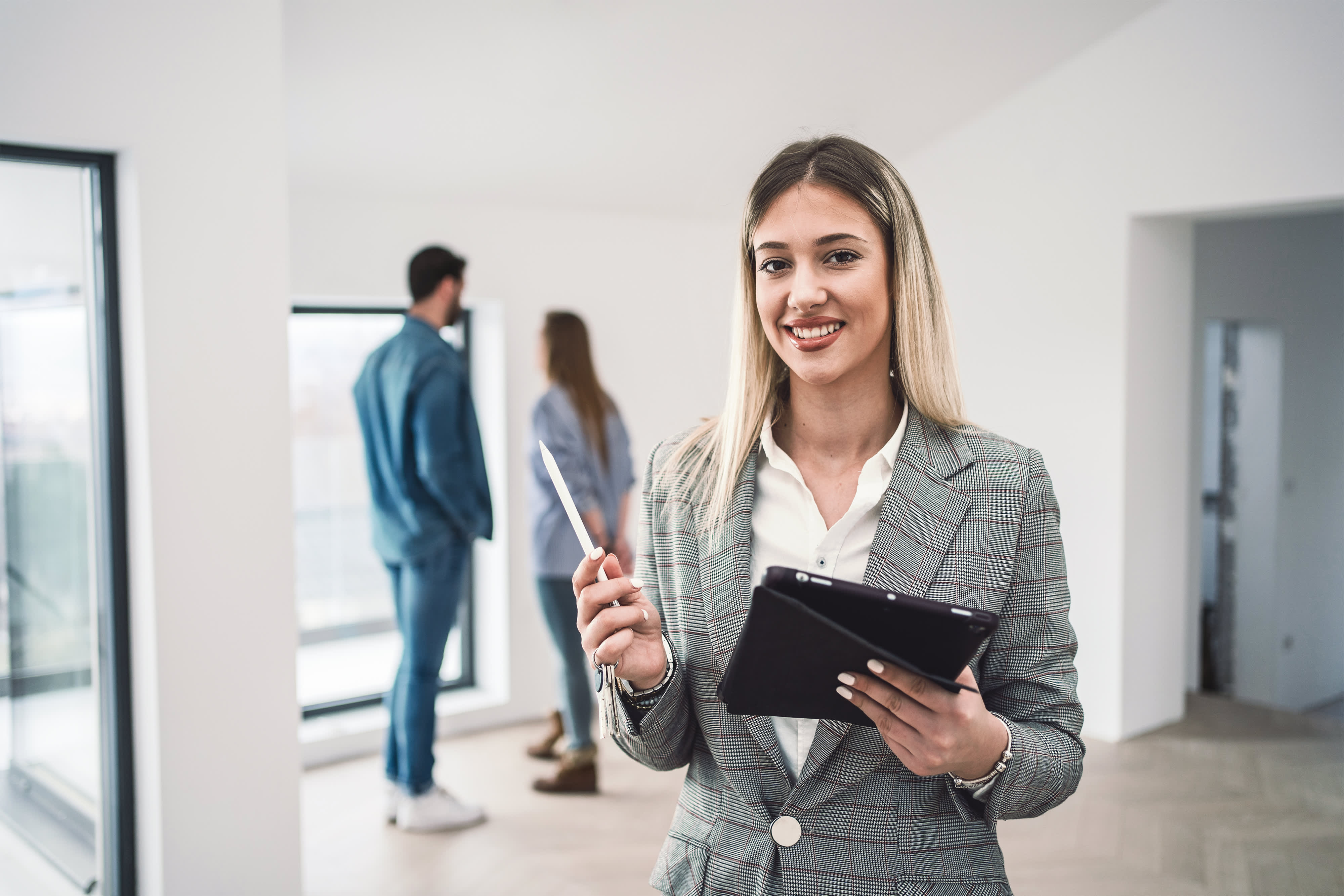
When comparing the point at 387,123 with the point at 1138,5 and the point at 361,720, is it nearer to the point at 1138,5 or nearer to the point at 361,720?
the point at 361,720

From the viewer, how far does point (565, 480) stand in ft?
12.6

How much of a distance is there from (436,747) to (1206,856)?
2901 millimetres

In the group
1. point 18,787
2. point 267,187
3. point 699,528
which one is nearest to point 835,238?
point 699,528

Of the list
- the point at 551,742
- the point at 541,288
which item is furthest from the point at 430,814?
the point at 541,288

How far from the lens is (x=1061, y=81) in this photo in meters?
4.62

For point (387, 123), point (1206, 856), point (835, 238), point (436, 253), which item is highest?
point (387, 123)

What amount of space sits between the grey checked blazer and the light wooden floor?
2078mm

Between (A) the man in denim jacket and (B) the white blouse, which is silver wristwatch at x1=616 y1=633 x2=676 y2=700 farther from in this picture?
(A) the man in denim jacket

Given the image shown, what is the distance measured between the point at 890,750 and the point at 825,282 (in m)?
0.55

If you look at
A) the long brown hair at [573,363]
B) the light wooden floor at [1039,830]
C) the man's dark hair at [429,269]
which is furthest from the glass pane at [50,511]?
the long brown hair at [573,363]

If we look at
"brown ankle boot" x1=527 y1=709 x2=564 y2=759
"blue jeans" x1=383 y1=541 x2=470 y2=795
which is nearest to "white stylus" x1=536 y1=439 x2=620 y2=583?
"blue jeans" x1=383 y1=541 x2=470 y2=795

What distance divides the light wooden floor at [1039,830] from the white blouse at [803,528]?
210cm

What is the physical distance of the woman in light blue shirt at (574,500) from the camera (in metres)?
3.86

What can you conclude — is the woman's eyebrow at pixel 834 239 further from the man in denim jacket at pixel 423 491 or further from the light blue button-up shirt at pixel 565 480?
the light blue button-up shirt at pixel 565 480
